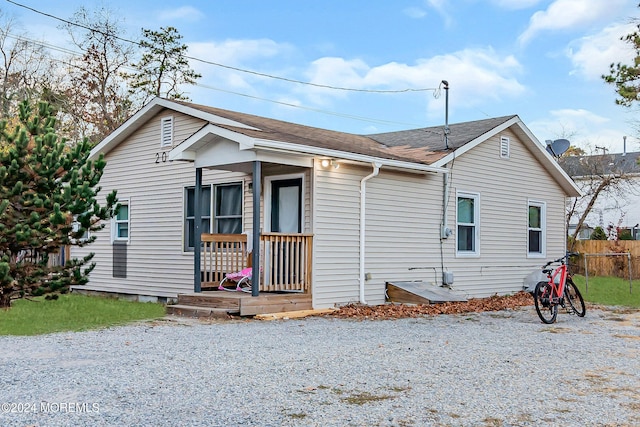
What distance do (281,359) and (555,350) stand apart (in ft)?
10.5

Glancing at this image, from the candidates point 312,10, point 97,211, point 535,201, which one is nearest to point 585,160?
point 535,201

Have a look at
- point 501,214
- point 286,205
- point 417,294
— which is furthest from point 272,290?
point 501,214

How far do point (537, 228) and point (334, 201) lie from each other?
7.19 meters

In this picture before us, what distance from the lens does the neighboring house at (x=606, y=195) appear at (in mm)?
27609

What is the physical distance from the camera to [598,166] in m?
27.5

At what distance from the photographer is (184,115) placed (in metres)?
13.5

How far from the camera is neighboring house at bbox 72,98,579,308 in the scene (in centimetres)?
1092

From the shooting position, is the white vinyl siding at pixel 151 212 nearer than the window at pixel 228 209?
No

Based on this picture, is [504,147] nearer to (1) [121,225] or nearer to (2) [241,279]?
(2) [241,279]

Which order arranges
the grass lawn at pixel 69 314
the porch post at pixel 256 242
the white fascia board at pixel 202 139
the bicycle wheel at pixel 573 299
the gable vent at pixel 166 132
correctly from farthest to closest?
the gable vent at pixel 166 132 < the bicycle wheel at pixel 573 299 < the porch post at pixel 256 242 < the white fascia board at pixel 202 139 < the grass lawn at pixel 69 314

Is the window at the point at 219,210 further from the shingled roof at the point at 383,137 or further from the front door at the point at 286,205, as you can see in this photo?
the shingled roof at the point at 383,137

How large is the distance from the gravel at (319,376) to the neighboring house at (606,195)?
20161 mm

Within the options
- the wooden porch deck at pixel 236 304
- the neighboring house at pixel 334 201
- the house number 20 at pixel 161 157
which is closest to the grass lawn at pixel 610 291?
the neighboring house at pixel 334 201

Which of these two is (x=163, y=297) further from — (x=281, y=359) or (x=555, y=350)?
(x=555, y=350)
